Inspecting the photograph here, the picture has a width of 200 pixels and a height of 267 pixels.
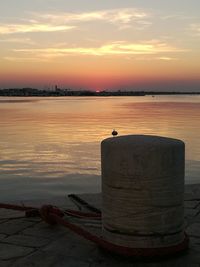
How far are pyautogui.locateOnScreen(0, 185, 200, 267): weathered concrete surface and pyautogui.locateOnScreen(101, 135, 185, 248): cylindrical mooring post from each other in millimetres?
208

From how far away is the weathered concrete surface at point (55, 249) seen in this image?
446cm

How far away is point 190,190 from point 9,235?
336 centimetres

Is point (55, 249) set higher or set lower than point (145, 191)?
lower

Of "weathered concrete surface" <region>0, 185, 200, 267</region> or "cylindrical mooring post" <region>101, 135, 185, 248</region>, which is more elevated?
"cylindrical mooring post" <region>101, 135, 185, 248</region>

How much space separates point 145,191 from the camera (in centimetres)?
A: 451

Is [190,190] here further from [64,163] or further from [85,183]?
[64,163]

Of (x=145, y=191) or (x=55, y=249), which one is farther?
(x=55, y=249)

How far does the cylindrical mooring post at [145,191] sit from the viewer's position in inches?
177

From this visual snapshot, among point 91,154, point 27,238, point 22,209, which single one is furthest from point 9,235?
point 91,154

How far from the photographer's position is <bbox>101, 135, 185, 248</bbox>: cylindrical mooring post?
450cm

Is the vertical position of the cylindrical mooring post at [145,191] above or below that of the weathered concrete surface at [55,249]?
above

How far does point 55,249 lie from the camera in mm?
4832

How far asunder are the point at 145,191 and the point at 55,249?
113 centimetres

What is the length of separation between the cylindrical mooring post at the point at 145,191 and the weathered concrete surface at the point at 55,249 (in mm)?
208
